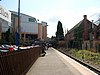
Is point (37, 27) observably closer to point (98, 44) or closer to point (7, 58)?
point (98, 44)

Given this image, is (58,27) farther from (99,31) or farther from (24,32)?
(99,31)

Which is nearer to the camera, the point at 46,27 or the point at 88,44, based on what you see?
the point at 88,44

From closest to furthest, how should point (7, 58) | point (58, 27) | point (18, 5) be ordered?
point (7, 58)
point (18, 5)
point (58, 27)

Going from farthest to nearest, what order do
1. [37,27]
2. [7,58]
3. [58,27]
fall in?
[58,27]
[37,27]
[7,58]

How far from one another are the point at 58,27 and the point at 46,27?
34.6 metres

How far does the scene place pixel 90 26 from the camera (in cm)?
8175

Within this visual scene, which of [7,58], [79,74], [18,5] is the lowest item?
[79,74]

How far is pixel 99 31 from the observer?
213ft

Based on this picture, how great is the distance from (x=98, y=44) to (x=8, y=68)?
1140 inches

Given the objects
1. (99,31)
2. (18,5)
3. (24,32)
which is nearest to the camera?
(18,5)

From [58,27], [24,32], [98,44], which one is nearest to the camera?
[98,44]

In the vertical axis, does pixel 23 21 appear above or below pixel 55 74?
above

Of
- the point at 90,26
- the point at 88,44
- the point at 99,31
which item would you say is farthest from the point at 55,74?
the point at 90,26

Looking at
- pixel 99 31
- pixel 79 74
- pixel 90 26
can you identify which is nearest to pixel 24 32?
pixel 90 26
